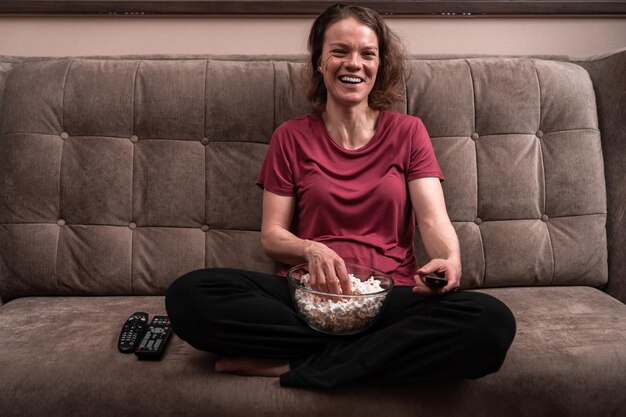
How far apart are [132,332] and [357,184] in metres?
0.68

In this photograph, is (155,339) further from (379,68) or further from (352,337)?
(379,68)

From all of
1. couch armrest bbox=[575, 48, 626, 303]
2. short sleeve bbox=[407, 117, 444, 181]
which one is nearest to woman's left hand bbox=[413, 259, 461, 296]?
short sleeve bbox=[407, 117, 444, 181]

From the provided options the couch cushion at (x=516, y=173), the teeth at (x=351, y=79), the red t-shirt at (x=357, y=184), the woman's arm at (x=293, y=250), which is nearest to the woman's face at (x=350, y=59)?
the teeth at (x=351, y=79)

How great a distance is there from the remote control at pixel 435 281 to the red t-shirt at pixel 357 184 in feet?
0.77

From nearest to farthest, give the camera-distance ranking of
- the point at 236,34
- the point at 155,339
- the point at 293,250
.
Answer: the point at 155,339 → the point at 293,250 → the point at 236,34

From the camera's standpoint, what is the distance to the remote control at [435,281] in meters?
1.29

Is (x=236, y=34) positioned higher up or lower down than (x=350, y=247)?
higher up

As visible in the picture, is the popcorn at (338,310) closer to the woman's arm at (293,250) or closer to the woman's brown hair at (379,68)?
the woman's arm at (293,250)

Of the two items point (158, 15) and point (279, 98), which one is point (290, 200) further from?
point (158, 15)

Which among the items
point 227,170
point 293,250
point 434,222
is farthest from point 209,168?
point 434,222

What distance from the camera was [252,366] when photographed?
4.18ft

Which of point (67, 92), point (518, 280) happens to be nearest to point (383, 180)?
point (518, 280)

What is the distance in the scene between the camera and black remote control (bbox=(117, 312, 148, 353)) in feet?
4.36

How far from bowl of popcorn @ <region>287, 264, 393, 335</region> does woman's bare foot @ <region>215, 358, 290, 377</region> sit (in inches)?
4.5
